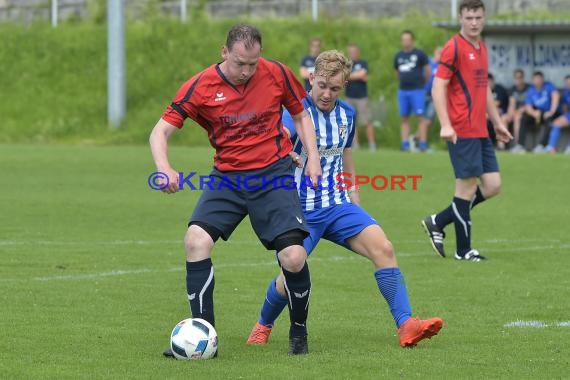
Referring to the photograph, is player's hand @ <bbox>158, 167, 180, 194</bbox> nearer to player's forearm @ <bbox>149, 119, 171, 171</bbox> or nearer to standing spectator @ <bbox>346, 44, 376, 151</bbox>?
player's forearm @ <bbox>149, 119, 171, 171</bbox>

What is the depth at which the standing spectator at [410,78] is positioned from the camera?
931 inches

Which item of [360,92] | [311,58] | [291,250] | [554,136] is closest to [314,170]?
[291,250]

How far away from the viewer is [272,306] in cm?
745

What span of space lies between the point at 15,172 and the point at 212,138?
13.8 m

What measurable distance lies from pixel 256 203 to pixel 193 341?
864 mm

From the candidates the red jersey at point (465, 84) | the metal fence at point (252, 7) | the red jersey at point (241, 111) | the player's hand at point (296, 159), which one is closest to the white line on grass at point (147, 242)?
the red jersey at point (465, 84)

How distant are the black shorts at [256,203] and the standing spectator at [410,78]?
55.3 feet

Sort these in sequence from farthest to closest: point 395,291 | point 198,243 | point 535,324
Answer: point 535,324 < point 395,291 < point 198,243

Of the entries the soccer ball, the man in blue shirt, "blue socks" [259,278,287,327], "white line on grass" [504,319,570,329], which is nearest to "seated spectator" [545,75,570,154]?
"white line on grass" [504,319,570,329]

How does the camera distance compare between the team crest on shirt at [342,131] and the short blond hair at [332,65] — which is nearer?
the short blond hair at [332,65]

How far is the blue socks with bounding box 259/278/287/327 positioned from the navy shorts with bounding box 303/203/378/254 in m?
0.32

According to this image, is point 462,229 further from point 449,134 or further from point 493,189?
point 449,134

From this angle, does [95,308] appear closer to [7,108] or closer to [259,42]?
[259,42]

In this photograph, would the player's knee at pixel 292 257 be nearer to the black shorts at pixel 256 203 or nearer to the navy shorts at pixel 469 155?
the black shorts at pixel 256 203
